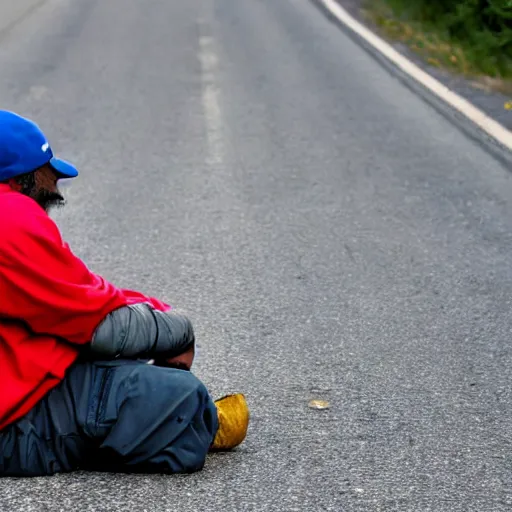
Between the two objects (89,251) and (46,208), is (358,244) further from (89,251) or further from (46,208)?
(46,208)

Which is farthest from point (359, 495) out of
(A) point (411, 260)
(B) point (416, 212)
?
(B) point (416, 212)

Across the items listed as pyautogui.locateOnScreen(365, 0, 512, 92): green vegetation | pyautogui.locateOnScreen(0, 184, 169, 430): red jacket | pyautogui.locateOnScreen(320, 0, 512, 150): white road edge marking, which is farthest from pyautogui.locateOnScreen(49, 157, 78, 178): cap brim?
pyautogui.locateOnScreen(365, 0, 512, 92): green vegetation

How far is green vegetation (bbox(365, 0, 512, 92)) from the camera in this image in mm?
15891

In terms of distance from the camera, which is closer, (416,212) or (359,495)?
(359,495)

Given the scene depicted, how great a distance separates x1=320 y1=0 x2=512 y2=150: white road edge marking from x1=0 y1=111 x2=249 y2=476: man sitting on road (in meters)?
7.29

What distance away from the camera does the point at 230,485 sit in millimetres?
3645

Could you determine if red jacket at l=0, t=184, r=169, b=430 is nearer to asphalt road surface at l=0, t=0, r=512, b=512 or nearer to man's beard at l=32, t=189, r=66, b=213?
man's beard at l=32, t=189, r=66, b=213

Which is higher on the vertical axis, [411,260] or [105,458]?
[105,458]

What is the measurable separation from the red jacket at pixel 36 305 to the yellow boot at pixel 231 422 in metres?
0.57

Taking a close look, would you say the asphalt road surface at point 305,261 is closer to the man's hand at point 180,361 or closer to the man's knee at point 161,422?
the man's knee at point 161,422

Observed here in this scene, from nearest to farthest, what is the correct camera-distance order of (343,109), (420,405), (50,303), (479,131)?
(50,303) → (420,405) → (479,131) → (343,109)

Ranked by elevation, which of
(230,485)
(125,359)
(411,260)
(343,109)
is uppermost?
(125,359)

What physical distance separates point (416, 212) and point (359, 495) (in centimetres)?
454

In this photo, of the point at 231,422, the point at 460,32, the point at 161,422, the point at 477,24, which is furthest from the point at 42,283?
the point at 460,32
